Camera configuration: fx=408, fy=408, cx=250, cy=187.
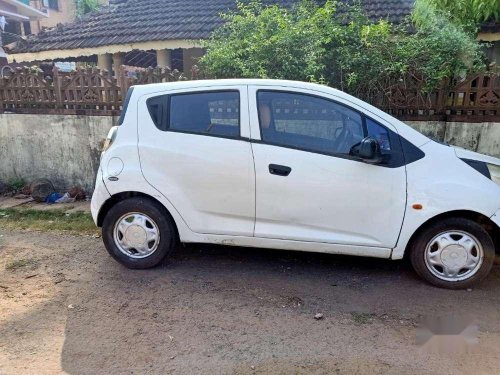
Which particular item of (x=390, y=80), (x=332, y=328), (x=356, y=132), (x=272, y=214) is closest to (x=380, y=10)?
(x=390, y=80)

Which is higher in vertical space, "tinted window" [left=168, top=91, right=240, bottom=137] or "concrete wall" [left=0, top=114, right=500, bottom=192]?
"tinted window" [left=168, top=91, right=240, bottom=137]

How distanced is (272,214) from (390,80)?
2.99 metres

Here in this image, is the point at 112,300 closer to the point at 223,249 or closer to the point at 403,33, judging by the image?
the point at 223,249

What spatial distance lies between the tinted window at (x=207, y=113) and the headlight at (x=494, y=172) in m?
2.29

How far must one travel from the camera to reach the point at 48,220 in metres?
5.75

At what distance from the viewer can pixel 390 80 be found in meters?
5.50

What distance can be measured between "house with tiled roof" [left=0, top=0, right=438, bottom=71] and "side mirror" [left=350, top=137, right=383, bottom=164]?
5.66 metres

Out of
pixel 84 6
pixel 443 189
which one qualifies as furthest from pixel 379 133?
pixel 84 6

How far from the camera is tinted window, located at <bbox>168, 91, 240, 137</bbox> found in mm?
3740

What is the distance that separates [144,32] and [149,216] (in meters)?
6.60

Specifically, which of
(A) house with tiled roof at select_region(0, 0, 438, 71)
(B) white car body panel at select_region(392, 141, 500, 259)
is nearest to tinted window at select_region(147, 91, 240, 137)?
(B) white car body panel at select_region(392, 141, 500, 259)

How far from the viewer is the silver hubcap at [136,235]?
3967 millimetres

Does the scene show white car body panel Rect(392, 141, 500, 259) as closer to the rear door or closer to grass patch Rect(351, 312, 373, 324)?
grass patch Rect(351, 312, 373, 324)

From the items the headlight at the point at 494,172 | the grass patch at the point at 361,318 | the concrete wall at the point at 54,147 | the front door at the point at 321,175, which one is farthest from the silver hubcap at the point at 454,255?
the concrete wall at the point at 54,147
